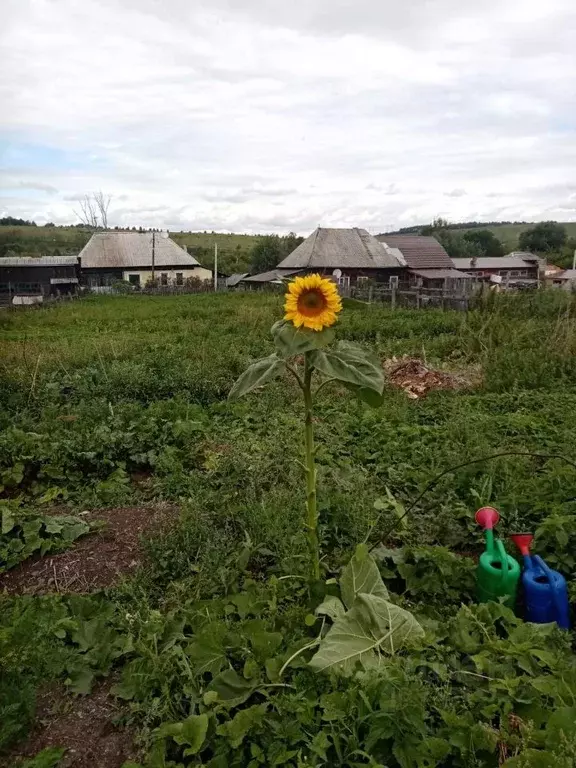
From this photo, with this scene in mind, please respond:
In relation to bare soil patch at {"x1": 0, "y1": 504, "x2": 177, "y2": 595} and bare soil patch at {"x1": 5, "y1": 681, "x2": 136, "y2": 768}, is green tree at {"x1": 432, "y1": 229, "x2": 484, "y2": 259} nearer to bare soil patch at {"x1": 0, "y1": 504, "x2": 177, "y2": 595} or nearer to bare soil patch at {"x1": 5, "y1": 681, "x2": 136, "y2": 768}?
bare soil patch at {"x1": 0, "y1": 504, "x2": 177, "y2": 595}

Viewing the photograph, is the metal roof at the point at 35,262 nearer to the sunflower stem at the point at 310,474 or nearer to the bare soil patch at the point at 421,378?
the bare soil patch at the point at 421,378

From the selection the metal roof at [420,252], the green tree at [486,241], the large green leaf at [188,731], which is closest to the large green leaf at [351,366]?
the large green leaf at [188,731]

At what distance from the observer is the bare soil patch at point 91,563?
2.88 meters

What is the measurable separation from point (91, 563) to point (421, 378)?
537cm

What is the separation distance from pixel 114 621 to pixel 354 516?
138cm

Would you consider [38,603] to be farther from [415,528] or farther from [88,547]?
[415,528]

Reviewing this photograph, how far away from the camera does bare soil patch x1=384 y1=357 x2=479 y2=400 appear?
7129 millimetres

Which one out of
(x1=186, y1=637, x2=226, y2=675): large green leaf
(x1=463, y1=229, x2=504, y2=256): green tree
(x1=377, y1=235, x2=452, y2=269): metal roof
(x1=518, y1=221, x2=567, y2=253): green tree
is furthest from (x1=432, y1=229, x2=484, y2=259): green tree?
(x1=186, y1=637, x2=226, y2=675): large green leaf

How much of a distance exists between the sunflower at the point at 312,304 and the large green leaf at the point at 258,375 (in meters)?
0.19

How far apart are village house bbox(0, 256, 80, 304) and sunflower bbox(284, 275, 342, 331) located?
32927 mm

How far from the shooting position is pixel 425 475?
149 inches

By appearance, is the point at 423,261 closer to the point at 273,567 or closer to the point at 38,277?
the point at 38,277

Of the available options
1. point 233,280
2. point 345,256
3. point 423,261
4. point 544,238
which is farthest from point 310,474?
point 544,238

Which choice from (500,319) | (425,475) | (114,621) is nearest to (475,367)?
(500,319)
